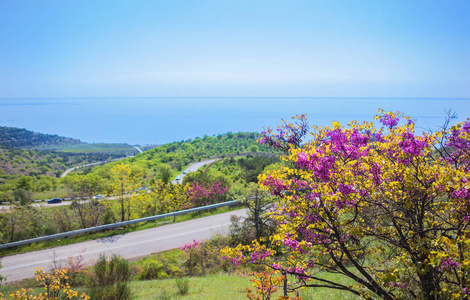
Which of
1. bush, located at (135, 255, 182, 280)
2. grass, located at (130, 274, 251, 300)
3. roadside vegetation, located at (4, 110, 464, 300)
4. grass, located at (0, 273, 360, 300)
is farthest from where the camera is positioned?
bush, located at (135, 255, 182, 280)

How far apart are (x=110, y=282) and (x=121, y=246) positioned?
739 centimetres

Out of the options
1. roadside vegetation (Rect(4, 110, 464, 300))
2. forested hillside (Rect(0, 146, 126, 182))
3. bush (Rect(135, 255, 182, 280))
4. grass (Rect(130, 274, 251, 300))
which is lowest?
forested hillside (Rect(0, 146, 126, 182))

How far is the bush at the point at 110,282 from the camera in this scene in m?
8.98

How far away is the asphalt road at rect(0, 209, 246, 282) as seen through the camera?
15.2 m

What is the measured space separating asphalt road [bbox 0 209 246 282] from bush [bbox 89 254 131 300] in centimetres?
551

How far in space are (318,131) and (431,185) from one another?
7.31 feet

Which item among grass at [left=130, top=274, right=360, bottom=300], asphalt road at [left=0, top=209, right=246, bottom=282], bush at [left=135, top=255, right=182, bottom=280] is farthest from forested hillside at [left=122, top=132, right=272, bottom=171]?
grass at [left=130, top=274, right=360, bottom=300]

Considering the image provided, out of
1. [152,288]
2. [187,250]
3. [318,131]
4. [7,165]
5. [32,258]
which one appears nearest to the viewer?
[318,131]

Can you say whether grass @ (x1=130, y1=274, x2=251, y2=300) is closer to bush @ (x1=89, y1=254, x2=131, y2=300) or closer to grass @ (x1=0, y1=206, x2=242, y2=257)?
bush @ (x1=89, y1=254, x2=131, y2=300)

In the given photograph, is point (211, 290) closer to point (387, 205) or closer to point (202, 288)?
point (202, 288)

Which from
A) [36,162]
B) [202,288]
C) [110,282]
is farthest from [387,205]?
[36,162]

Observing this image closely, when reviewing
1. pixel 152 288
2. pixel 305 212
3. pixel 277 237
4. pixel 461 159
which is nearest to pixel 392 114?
pixel 461 159

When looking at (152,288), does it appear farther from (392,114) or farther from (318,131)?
(392,114)

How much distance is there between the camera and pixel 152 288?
11.1 m
